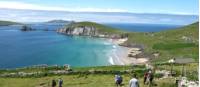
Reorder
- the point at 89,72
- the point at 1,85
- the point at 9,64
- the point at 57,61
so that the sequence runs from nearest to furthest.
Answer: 1. the point at 1,85
2. the point at 89,72
3. the point at 9,64
4. the point at 57,61

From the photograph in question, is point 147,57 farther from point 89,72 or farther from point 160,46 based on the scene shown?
point 89,72

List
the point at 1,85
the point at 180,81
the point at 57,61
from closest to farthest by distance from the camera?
the point at 180,81, the point at 1,85, the point at 57,61

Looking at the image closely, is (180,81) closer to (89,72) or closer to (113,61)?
(89,72)

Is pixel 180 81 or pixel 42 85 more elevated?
pixel 180 81

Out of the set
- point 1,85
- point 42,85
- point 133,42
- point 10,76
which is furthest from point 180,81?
point 133,42

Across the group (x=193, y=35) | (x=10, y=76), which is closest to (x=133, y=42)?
(x=193, y=35)

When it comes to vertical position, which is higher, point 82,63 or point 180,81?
point 180,81

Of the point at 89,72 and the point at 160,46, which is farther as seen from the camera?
the point at 160,46

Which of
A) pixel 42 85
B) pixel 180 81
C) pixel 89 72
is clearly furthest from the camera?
pixel 89 72

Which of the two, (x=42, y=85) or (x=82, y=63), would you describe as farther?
(x=82, y=63)

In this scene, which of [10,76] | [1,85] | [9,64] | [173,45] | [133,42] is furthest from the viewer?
[133,42]
